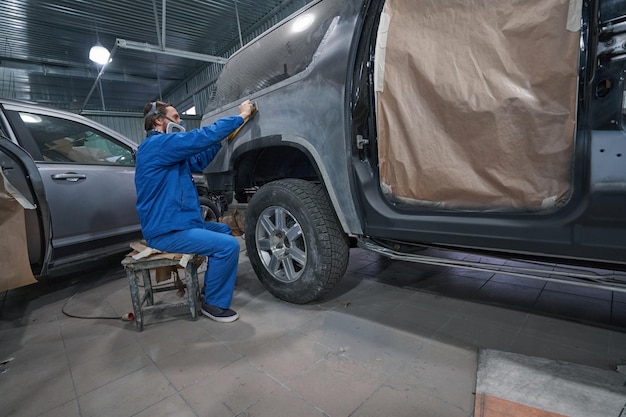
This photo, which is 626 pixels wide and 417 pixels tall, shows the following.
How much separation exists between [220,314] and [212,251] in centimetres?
45

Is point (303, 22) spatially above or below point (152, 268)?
above

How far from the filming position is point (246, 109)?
227cm

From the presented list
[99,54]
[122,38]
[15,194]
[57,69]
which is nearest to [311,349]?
[15,194]

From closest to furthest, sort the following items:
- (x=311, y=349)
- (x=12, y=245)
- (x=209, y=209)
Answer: (x=311, y=349)
(x=12, y=245)
(x=209, y=209)

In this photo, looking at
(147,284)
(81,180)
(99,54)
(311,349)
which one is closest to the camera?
(311,349)

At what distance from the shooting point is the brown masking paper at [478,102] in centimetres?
120

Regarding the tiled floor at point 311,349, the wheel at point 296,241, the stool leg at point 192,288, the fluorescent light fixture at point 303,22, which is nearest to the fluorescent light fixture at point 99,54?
the tiled floor at point 311,349

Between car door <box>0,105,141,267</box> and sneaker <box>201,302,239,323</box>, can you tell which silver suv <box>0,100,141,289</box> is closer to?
car door <box>0,105,141,267</box>

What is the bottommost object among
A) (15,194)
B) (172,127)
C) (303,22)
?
(15,194)

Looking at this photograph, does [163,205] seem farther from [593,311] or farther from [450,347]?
[593,311]

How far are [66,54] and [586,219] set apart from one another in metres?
11.5

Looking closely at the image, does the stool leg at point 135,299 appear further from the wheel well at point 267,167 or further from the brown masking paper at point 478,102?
the brown masking paper at point 478,102

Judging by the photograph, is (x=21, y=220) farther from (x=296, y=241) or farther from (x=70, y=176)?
(x=296, y=241)

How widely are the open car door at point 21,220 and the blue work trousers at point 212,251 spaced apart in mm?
831
